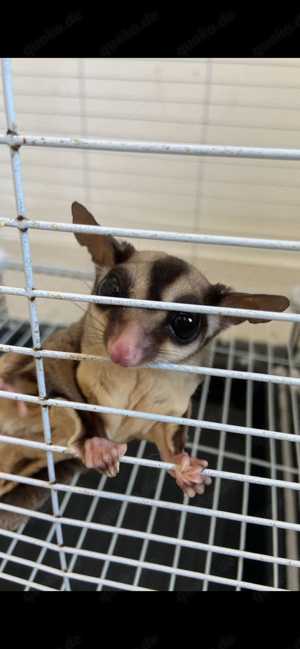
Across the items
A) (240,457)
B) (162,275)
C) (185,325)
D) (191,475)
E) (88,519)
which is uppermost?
(162,275)

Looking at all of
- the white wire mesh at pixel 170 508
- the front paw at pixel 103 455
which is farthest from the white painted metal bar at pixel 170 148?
the front paw at pixel 103 455

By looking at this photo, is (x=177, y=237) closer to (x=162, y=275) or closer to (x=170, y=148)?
(x=170, y=148)

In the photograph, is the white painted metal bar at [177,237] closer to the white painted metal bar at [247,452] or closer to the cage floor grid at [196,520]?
the cage floor grid at [196,520]

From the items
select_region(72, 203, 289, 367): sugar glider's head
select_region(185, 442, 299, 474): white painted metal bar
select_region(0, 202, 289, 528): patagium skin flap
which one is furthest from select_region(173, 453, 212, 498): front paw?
select_region(185, 442, 299, 474): white painted metal bar

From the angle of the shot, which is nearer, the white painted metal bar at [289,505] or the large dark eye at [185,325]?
the large dark eye at [185,325]

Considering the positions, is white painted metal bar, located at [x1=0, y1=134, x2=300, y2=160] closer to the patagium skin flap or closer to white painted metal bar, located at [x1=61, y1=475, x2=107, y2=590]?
the patagium skin flap

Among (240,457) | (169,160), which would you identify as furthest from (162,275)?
(240,457)
